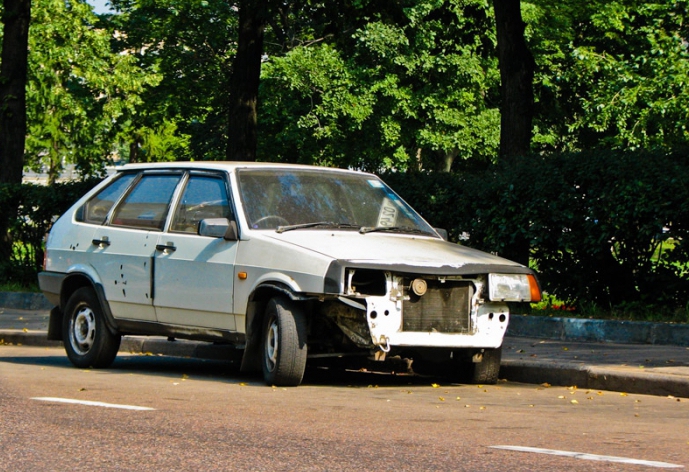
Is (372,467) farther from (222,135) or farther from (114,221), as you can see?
(222,135)

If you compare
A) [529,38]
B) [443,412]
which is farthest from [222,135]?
[443,412]


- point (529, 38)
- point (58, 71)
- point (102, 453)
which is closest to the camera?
point (102, 453)

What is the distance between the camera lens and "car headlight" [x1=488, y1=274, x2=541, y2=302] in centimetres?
933

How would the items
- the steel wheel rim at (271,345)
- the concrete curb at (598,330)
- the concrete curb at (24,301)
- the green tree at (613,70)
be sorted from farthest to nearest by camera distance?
the green tree at (613,70) < the concrete curb at (24,301) < the concrete curb at (598,330) < the steel wheel rim at (271,345)

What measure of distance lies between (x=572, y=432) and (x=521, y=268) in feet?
9.53

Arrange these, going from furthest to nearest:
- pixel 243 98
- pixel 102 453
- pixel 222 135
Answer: pixel 222 135 < pixel 243 98 < pixel 102 453

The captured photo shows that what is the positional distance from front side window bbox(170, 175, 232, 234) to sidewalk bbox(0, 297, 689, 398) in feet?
6.20

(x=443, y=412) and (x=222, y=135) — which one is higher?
(x=222, y=135)

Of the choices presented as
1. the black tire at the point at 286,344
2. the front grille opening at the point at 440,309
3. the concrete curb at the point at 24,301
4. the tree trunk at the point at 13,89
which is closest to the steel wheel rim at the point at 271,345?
the black tire at the point at 286,344

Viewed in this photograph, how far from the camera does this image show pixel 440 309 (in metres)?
9.23

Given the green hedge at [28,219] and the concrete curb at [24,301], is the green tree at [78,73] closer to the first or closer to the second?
the green hedge at [28,219]

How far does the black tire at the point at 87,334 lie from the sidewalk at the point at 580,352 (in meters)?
1.35

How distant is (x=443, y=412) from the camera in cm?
779

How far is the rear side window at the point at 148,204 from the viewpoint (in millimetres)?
10711
